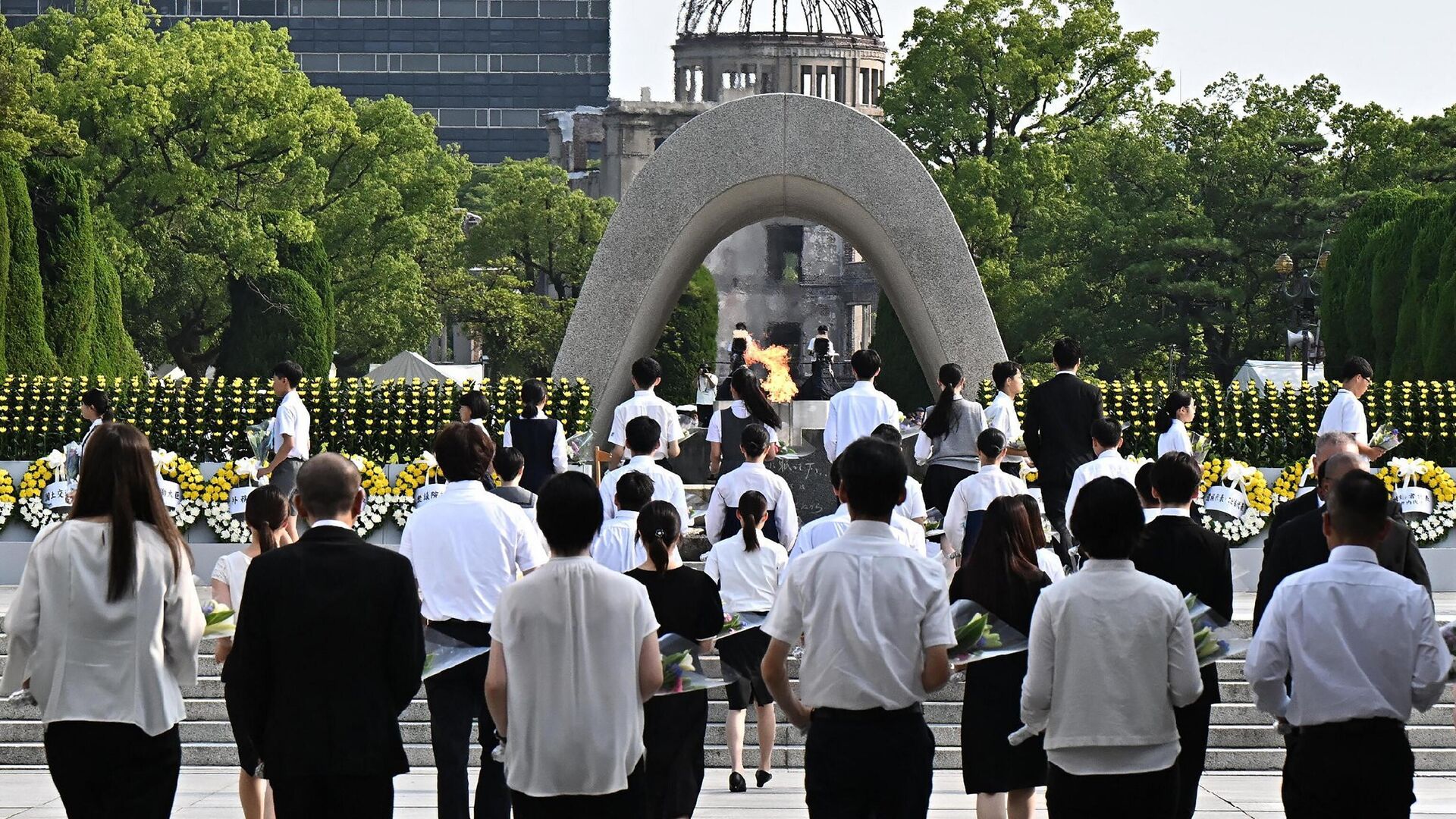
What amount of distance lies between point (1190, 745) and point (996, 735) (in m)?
0.65

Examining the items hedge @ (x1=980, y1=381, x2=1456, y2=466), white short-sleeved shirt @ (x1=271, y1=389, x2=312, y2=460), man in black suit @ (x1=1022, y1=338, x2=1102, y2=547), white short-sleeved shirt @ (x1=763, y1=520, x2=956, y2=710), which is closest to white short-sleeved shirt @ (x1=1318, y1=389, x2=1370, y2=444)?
man in black suit @ (x1=1022, y1=338, x2=1102, y2=547)

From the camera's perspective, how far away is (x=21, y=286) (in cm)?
2106

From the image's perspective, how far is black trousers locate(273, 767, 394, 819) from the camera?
521 centimetres

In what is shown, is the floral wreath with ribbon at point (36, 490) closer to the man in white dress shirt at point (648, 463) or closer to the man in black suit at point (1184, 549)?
the man in white dress shirt at point (648, 463)

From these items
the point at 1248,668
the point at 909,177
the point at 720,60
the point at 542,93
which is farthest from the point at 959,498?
the point at 542,93

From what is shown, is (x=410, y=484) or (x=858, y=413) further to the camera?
(x=410, y=484)

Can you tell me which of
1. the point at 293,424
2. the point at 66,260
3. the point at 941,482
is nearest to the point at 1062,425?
the point at 941,482

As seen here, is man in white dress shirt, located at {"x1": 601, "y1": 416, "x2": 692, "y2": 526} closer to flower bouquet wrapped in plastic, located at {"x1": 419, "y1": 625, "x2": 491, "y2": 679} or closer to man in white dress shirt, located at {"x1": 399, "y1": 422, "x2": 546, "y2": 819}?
man in white dress shirt, located at {"x1": 399, "y1": 422, "x2": 546, "y2": 819}

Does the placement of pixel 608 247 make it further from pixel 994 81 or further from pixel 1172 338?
pixel 994 81

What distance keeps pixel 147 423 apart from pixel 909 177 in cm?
693

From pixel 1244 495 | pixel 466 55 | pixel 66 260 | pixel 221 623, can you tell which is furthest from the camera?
pixel 466 55

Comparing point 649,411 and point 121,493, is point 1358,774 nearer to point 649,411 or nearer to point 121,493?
point 121,493

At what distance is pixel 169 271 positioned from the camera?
108 feet

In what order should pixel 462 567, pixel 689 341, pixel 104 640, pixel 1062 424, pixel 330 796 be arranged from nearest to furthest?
pixel 330 796
pixel 104 640
pixel 462 567
pixel 1062 424
pixel 689 341
